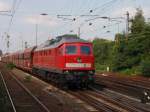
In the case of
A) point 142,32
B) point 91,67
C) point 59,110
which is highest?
point 142,32

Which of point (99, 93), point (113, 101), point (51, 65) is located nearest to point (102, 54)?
point (51, 65)

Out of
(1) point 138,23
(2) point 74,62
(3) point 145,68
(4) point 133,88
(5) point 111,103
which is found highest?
(1) point 138,23

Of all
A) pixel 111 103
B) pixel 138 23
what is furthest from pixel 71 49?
pixel 138 23

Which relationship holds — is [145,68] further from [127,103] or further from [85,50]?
[127,103]

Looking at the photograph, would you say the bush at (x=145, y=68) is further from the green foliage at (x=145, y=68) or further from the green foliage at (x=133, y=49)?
the green foliage at (x=133, y=49)

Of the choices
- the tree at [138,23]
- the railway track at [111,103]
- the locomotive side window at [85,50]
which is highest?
the tree at [138,23]

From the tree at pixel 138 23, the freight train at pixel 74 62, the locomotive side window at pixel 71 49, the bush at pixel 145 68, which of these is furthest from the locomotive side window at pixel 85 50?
the tree at pixel 138 23

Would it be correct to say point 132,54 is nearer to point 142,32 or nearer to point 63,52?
point 142,32

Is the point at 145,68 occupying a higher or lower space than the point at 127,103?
higher

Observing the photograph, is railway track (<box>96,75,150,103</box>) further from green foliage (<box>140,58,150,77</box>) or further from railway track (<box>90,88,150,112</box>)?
green foliage (<box>140,58,150,77</box>)

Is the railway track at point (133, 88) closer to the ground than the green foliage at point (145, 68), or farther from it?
closer to the ground

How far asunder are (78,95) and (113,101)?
11.7ft

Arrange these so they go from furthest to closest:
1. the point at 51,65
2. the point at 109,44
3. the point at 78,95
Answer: the point at 109,44
the point at 51,65
the point at 78,95

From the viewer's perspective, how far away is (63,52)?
82.3ft
